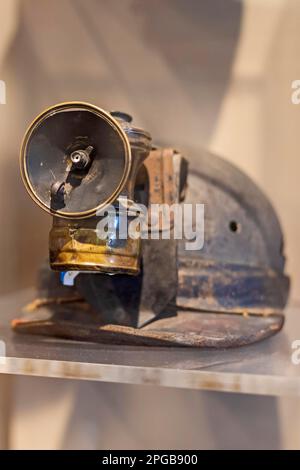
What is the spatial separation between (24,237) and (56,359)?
35 centimetres

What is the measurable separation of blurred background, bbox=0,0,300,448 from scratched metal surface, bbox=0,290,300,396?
0.87 ft

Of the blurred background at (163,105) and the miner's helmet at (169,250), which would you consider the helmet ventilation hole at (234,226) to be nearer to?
the miner's helmet at (169,250)

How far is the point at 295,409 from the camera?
116cm

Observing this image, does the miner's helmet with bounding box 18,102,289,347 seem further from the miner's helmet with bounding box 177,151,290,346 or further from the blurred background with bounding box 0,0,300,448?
the blurred background with bounding box 0,0,300,448

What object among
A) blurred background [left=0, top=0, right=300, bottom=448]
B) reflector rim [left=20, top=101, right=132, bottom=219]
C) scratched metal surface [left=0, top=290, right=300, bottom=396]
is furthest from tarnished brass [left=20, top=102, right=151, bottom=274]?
blurred background [left=0, top=0, right=300, bottom=448]

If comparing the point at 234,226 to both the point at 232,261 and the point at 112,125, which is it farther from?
the point at 112,125

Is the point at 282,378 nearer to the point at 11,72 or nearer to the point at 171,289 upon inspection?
the point at 171,289

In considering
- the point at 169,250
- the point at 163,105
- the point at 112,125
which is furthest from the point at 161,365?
the point at 163,105

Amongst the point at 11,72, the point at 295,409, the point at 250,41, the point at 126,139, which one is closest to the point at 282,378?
the point at 126,139

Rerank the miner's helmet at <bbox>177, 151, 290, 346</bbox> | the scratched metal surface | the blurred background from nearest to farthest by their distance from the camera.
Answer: the scratched metal surface < the miner's helmet at <bbox>177, 151, 290, 346</bbox> < the blurred background

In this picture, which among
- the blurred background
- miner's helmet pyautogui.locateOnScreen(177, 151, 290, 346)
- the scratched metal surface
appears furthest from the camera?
the blurred background

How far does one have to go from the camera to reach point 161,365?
703mm

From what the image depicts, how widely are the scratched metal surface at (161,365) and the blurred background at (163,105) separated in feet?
0.87

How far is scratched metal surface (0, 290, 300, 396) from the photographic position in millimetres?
668
